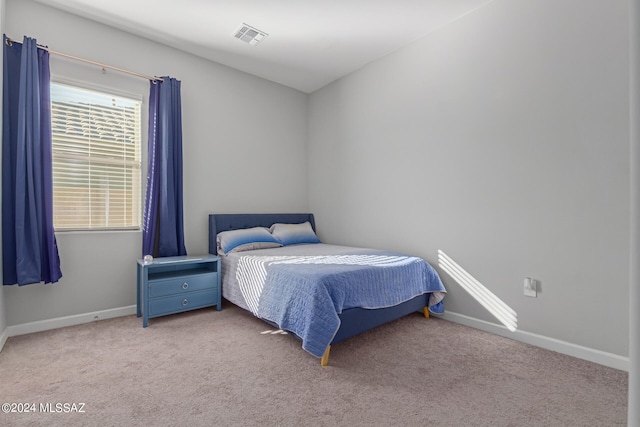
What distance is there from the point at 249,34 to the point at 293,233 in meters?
2.26

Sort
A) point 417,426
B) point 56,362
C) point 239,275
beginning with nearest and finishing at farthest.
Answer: point 417,426 < point 56,362 < point 239,275

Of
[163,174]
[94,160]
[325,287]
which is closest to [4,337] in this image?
[94,160]

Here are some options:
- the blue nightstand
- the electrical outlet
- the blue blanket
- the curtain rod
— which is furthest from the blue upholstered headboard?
the electrical outlet

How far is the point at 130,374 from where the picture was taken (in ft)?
6.59

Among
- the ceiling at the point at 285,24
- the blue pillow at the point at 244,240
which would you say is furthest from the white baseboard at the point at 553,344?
the ceiling at the point at 285,24

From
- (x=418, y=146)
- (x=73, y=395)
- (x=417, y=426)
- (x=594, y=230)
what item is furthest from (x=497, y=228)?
(x=73, y=395)

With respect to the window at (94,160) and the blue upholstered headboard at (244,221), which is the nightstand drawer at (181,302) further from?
the window at (94,160)

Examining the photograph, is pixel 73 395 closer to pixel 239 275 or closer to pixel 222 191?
pixel 239 275

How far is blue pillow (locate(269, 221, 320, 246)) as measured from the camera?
3930mm

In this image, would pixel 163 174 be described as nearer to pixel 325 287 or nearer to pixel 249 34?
pixel 249 34

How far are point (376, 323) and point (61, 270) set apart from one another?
2.81 metres

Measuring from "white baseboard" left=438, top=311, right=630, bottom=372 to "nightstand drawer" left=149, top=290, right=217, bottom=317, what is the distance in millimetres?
2439

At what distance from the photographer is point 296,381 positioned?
76.6 inches

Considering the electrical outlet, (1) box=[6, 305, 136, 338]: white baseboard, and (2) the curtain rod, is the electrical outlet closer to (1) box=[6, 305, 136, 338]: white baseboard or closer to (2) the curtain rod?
(1) box=[6, 305, 136, 338]: white baseboard
